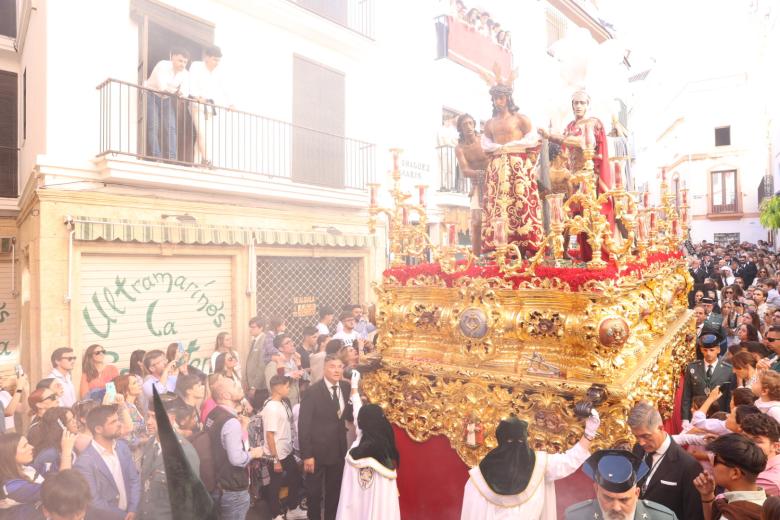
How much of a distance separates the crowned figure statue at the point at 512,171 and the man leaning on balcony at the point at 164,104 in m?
2.03

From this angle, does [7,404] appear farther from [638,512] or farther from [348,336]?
[638,512]

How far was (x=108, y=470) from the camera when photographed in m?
2.53

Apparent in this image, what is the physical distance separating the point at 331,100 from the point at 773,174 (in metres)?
18.0

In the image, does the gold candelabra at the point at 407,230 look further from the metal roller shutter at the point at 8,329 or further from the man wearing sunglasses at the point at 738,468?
the metal roller shutter at the point at 8,329

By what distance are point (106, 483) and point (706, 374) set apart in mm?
3734

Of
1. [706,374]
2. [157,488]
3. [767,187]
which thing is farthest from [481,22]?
[767,187]

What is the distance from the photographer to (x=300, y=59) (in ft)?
12.2

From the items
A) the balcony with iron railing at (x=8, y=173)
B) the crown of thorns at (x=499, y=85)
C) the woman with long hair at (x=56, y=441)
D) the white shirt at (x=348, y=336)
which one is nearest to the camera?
the woman with long hair at (x=56, y=441)

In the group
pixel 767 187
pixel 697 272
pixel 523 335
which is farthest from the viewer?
pixel 767 187

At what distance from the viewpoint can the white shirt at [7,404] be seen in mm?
2541

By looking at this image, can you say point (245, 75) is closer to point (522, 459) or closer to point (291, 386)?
point (291, 386)

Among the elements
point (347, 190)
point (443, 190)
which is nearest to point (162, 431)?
point (347, 190)

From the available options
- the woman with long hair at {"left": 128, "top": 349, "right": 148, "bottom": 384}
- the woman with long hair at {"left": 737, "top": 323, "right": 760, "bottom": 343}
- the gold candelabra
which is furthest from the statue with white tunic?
the woman with long hair at {"left": 737, "top": 323, "right": 760, "bottom": 343}

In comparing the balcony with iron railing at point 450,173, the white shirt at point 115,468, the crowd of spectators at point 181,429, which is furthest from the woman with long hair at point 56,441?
Result: the balcony with iron railing at point 450,173
